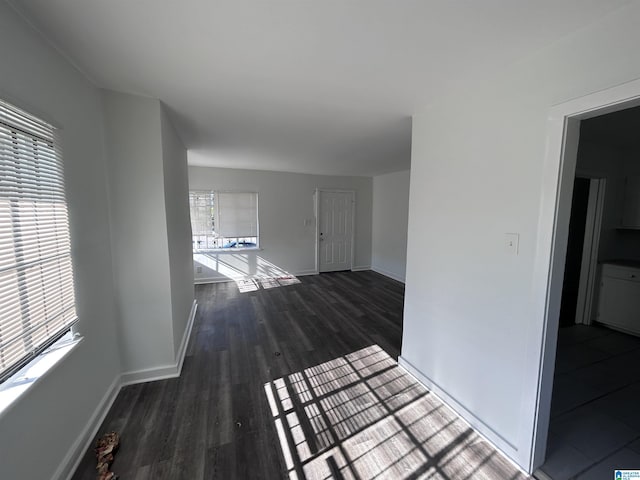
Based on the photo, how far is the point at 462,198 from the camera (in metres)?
1.87

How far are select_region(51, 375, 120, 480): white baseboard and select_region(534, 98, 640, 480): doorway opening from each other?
2.64m

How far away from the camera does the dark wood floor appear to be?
1.52 meters

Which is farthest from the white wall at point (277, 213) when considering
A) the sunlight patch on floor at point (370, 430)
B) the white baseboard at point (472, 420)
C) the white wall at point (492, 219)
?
the white baseboard at point (472, 420)

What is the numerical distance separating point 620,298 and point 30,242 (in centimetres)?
556

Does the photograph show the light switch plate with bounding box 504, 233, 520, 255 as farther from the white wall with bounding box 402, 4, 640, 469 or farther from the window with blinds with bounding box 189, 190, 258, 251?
the window with blinds with bounding box 189, 190, 258, 251

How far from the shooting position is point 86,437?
1.62 metres

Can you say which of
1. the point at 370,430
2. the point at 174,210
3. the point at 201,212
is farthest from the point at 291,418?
the point at 201,212

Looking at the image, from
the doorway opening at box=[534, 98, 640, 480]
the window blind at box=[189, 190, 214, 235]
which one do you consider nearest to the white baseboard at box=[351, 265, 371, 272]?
the window blind at box=[189, 190, 214, 235]

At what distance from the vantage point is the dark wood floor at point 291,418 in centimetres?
152

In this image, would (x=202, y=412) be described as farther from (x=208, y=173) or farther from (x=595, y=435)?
(x=208, y=173)

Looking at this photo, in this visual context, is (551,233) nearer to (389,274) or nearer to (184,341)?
(184,341)

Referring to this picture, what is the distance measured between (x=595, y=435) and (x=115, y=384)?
3.53 metres

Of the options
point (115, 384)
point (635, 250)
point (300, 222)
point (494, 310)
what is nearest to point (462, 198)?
point (494, 310)

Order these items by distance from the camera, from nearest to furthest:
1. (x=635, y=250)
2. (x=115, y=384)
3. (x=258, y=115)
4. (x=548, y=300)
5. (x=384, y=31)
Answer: (x=384, y=31)
(x=548, y=300)
(x=115, y=384)
(x=258, y=115)
(x=635, y=250)
